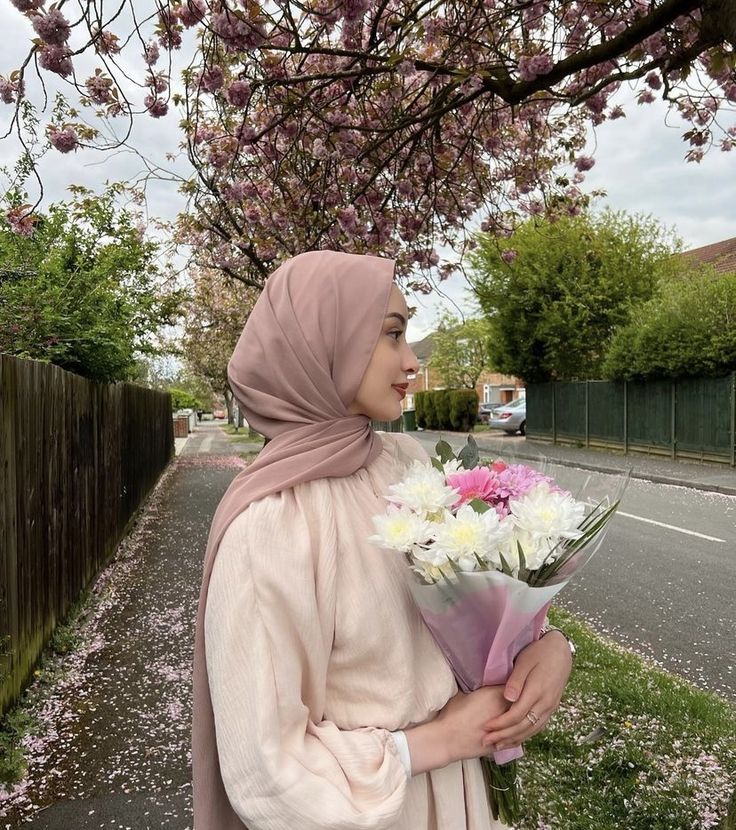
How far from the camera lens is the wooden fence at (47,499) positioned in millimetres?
3852

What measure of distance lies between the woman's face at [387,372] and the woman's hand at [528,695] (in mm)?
547

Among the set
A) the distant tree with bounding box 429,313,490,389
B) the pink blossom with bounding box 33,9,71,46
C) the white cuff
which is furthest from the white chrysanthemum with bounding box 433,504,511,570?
the distant tree with bounding box 429,313,490,389

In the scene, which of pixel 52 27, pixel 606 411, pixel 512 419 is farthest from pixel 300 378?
pixel 512 419

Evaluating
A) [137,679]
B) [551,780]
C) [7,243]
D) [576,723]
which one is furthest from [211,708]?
[7,243]

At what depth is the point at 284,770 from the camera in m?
1.09

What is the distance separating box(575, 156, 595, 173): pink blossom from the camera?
20.7 feet

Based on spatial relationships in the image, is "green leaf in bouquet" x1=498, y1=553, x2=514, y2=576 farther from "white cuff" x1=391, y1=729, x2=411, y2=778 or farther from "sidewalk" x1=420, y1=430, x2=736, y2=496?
"sidewalk" x1=420, y1=430, x2=736, y2=496

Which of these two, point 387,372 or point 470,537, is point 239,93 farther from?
point 470,537

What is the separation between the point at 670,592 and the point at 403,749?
5855mm

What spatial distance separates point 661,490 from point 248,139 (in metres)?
11.1

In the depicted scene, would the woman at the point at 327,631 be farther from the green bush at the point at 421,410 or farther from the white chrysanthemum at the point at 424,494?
the green bush at the point at 421,410

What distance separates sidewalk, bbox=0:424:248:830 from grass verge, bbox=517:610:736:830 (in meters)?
1.62

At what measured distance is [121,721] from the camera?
3.79 m

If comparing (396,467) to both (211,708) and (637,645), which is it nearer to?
(211,708)
